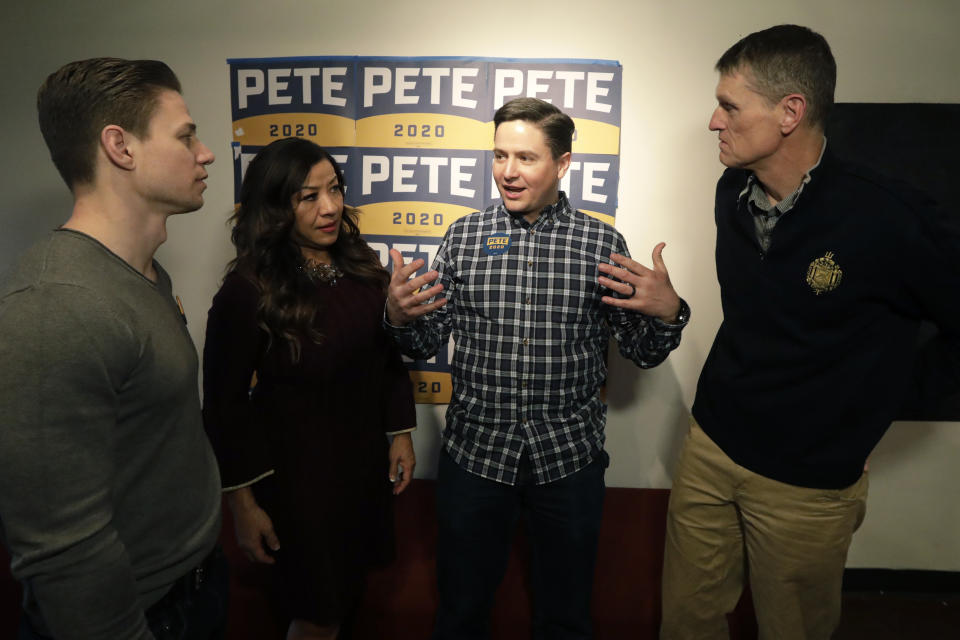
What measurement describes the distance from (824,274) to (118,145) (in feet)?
4.94

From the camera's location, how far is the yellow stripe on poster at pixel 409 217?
234 centimetres

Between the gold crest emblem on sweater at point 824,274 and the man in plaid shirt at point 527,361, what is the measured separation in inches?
12.1

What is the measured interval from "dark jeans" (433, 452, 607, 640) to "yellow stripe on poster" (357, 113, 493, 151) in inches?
52.1

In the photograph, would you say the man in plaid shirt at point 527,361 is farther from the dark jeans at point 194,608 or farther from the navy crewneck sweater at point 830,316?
the dark jeans at point 194,608

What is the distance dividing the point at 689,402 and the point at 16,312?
237cm

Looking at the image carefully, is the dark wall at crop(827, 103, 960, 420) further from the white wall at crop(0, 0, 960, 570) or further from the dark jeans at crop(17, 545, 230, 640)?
the dark jeans at crop(17, 545, 230, 640)

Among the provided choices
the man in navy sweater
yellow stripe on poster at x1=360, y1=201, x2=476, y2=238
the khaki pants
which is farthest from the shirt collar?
yellow stripe on poster at x1=360, y1=201, x2=476, y2=238

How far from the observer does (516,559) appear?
79.8 inches

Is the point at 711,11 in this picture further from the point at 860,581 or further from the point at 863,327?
the point at 860,581

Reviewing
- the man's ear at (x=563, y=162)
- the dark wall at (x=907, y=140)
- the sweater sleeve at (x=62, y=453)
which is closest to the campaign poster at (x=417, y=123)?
the man's ear at (x=563, y=162)

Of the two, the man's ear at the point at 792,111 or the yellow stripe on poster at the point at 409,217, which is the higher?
the man's ear at the point at 792,111

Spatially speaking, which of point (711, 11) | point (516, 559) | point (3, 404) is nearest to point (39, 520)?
point (3, 404)

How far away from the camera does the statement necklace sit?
1.54 meters

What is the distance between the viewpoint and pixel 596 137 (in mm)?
2242
